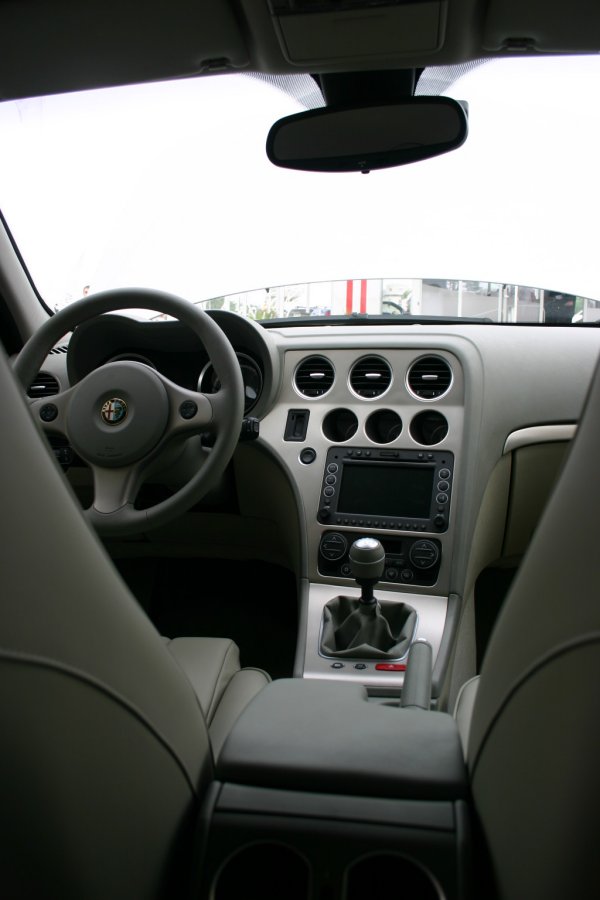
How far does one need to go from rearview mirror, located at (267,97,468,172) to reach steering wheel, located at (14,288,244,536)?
24.8 inches

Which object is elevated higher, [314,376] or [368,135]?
[368,135]

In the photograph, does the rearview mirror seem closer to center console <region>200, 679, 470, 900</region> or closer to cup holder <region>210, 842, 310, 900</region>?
center console <region>200, 679, 470, 900</region>

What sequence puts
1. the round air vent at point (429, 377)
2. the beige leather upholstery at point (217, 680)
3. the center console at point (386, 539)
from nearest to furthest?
the beige leather upholstery at point (217, 680)
the center console at point (386, 539)
the round air vent at point (429, 377)

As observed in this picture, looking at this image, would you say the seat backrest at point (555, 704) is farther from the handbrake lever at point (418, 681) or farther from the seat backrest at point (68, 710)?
the handbrake lever at point (418, 681)

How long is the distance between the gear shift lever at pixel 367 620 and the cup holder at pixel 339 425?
498 millimetres

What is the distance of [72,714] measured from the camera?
59 cm

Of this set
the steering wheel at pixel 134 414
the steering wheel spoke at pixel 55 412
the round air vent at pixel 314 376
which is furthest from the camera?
the round air vent at pixel 314 376

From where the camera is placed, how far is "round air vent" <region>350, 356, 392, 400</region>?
2.48 m

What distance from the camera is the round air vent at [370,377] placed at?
8.15ft

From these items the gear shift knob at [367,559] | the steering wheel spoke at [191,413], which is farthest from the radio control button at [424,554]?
the steering wheel spoke at [191,413]

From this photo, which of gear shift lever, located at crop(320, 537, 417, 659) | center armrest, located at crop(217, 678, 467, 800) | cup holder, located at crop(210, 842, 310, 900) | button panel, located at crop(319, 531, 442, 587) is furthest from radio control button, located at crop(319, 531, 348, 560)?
cup holder, located at crop(210, 842, 310, 900)

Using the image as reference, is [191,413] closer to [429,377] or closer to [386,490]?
[386,490]

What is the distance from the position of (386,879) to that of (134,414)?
4.30 feet

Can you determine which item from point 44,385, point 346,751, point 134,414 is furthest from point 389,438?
point 346,751
